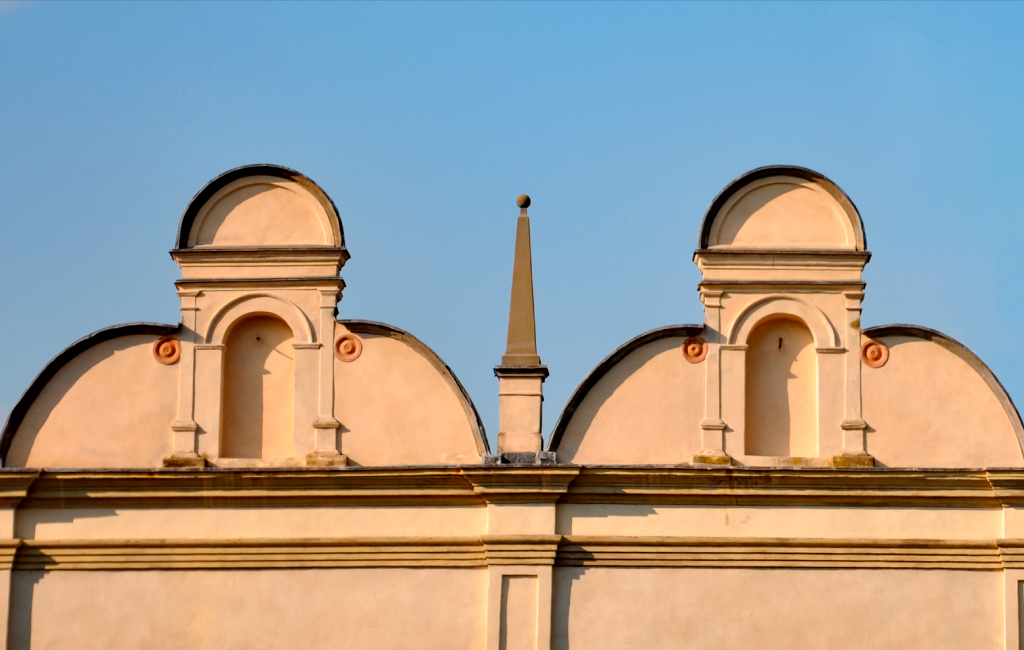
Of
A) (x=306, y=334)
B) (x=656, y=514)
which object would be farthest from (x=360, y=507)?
(x=656, y=514)

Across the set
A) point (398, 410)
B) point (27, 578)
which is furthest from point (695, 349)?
point (27, 578)

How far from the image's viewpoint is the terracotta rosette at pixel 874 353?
13070mm

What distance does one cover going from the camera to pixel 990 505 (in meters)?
12.7

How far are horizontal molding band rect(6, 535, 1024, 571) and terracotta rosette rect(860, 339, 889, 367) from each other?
163cm

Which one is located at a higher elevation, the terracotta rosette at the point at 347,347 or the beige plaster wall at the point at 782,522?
the terracotta rosette at the point at 347,347

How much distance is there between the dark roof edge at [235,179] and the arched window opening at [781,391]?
4032mm

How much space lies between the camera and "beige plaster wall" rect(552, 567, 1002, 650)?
41.1 feet

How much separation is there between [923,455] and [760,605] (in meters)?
2.01

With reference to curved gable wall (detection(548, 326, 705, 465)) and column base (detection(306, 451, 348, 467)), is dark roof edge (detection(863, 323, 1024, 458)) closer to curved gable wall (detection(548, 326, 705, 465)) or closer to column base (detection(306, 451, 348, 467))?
curved gable wall (detection(548, 326, 705, 465))

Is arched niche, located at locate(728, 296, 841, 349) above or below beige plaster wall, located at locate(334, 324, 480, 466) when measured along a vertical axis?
above

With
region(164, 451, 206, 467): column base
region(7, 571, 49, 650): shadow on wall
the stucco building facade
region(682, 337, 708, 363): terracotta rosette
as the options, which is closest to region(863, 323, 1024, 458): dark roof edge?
the stucco building facade

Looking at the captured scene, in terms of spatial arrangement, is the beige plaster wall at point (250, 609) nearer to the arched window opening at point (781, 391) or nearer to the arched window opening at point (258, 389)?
the arched window opening at point (258, 389)

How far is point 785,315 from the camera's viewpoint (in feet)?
43.2

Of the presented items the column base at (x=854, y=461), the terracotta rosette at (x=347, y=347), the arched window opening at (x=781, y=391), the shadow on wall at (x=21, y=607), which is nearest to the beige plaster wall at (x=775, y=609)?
the column base at (x=854, y=461)
